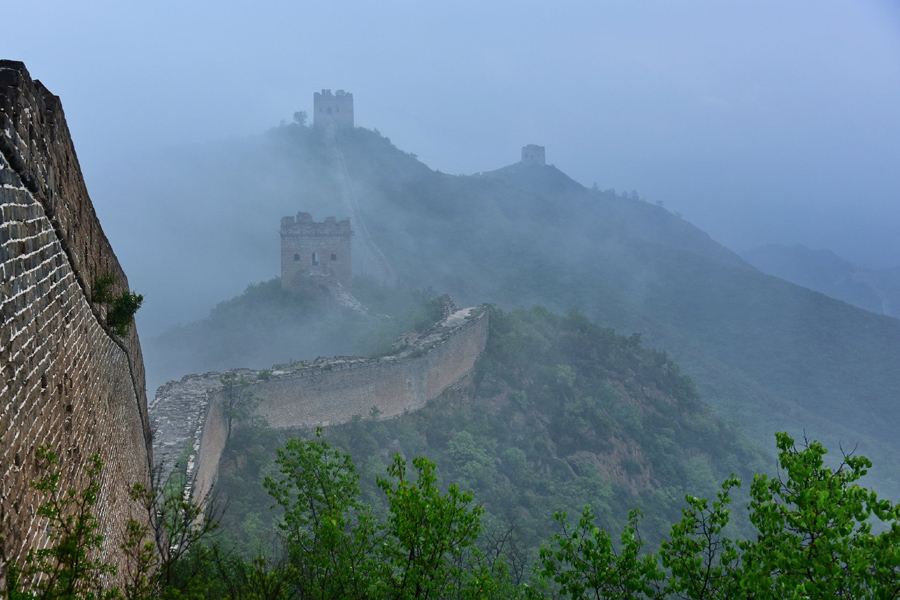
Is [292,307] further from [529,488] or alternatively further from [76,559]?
[76,559]

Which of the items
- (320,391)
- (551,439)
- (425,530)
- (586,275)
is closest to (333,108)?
(586,275)

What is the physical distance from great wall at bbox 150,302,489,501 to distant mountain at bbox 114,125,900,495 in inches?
909

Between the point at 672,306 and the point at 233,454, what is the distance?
5523 centimetres

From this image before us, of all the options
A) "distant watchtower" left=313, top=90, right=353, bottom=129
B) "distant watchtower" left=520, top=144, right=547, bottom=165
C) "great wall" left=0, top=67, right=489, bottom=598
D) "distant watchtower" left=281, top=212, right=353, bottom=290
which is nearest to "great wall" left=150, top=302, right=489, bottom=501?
"great wall" left=0, top=67, right=489, bottom=598

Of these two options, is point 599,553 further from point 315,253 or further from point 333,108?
point 333,108

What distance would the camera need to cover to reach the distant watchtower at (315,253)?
37.2m

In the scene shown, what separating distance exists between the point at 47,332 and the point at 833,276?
11646 cm

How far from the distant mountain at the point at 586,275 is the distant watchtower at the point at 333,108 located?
126cm

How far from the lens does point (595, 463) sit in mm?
28594

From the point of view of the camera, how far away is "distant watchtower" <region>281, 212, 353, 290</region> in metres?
37.2

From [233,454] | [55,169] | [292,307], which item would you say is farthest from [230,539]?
[292,307]

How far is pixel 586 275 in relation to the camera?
67562mm

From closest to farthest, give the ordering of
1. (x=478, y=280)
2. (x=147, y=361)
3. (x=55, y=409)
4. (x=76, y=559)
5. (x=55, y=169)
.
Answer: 1. (x=76, y=559)
2. (x=55, y=409)
3. (x=55, y=169)
4. (x=147, y=361)
5. (x=478, y=280)

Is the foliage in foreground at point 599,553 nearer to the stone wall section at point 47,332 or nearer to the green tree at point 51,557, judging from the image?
the green tree at point 51,557
